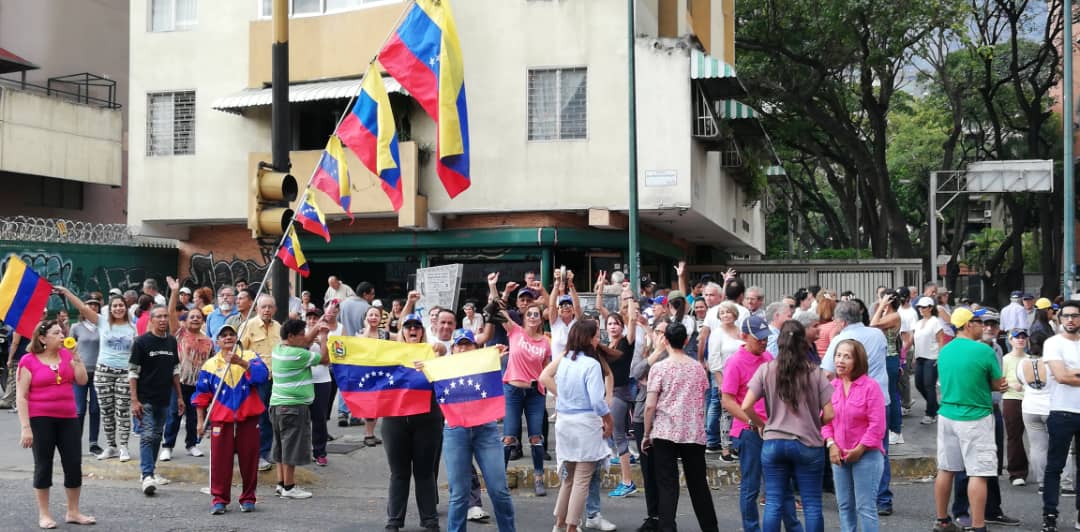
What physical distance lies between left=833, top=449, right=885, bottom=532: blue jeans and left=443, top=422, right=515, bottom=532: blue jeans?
7.98 feet

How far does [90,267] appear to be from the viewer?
22172 mm

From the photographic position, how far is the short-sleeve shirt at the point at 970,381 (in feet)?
26.3

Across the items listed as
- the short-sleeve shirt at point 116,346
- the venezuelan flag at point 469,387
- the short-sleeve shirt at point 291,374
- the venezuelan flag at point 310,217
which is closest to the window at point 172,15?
the short-sleeve shirt at point 116,346

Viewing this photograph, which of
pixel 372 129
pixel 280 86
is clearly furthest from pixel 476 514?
pixel 280 86

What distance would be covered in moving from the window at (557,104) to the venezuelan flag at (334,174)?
9582mm

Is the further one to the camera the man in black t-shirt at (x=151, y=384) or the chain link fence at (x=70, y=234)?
the chain link fence at (x=70, y=234)

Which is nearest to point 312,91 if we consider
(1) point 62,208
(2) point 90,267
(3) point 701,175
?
(2) point 90,267

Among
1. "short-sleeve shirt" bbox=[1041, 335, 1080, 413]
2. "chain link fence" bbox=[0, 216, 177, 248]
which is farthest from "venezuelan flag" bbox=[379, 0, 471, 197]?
"chain link fence" bbox=[0, 216, 177, 248]

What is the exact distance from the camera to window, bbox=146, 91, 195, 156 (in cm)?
2200

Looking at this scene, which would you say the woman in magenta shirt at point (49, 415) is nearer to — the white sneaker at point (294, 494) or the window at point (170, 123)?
the white sneaker at point (294, 494)

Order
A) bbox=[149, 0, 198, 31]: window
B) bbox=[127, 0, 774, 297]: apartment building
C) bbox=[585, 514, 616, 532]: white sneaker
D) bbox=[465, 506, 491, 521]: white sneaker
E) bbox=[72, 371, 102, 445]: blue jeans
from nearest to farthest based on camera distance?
bbox=[585, 514, 616, 532]: white sneaker
bbox=[465, 506, 491, 521]: white sneaker
bbox=[72, 371, 102, 445]: blue jeans
bbox=[127, 0, 774, 297]: apartment building
bbox=[149, 0, 198, 31]: window

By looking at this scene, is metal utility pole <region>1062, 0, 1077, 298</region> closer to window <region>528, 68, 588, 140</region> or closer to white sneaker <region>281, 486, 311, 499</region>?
window <region>528, 68, 588, 140</region>

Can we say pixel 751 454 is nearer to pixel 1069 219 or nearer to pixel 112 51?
pixel 1069 219

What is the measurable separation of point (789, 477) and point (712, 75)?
41.4 ft
